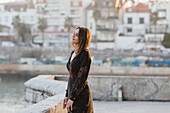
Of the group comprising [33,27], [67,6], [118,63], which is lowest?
[118,63]

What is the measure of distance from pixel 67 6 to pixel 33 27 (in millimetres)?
9142

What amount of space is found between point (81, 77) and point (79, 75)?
1.2 inches

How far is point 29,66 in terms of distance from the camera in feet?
150

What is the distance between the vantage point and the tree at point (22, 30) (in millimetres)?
67688

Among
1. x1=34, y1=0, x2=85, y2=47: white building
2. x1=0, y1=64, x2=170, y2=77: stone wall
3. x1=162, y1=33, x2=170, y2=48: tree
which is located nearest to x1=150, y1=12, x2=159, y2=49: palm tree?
x1=162, y1=33, x2=170, y2=48: tree

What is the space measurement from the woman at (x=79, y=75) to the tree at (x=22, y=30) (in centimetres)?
6557

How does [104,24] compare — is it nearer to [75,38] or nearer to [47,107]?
[47,107]

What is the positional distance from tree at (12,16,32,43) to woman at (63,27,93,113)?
6557cm

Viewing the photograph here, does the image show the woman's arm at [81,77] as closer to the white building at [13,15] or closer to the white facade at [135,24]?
the white facade at [135,24]

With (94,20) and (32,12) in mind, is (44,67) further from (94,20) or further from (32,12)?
(32,12)

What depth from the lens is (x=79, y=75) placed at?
3.45 m

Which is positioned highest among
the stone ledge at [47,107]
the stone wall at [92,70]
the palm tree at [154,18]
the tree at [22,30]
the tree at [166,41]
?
the palm tree at [154,18]

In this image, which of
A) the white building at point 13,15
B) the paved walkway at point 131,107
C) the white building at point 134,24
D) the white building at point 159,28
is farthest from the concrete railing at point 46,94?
the white building at point 13,15

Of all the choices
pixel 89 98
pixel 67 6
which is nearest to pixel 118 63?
pixel 67 6
